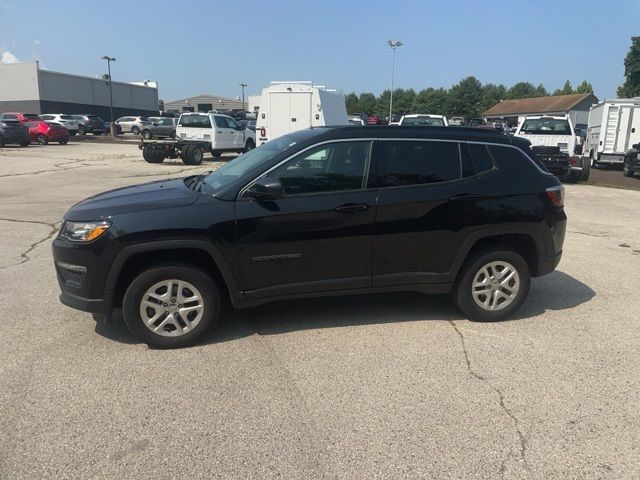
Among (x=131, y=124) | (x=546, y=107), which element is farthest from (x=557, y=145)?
(x=546, y=107)

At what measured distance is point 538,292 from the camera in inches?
221

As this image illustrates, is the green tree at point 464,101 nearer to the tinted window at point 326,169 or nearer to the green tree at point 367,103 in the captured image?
the green tree at point 367,103

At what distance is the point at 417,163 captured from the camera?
446 cm

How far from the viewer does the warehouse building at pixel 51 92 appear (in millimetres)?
59594

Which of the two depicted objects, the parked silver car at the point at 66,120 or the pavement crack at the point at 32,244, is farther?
the parked silver car at the point at 66,120

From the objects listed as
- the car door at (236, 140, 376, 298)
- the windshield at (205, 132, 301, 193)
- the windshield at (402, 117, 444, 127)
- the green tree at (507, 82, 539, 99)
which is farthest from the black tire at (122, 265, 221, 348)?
the green tree at (507, 82, 539, 99)

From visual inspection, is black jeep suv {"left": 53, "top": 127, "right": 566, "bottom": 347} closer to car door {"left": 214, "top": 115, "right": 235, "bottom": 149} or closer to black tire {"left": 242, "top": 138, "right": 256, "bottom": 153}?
car door {"left": 214, "top": 115, "right": 235, "bottom": 149}

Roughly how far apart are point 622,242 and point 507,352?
5.30 m

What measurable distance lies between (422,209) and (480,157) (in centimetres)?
80

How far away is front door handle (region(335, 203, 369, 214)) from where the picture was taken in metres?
4.20

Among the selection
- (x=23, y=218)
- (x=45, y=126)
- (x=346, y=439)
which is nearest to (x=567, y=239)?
(x=346, y=439)

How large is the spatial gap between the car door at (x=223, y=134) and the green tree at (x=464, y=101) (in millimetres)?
97740

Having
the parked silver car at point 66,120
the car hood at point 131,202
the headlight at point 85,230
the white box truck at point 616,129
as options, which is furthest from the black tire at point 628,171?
the parked silver car at point 66,120

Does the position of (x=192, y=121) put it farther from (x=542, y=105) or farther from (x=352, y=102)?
(x=352, y=102)
